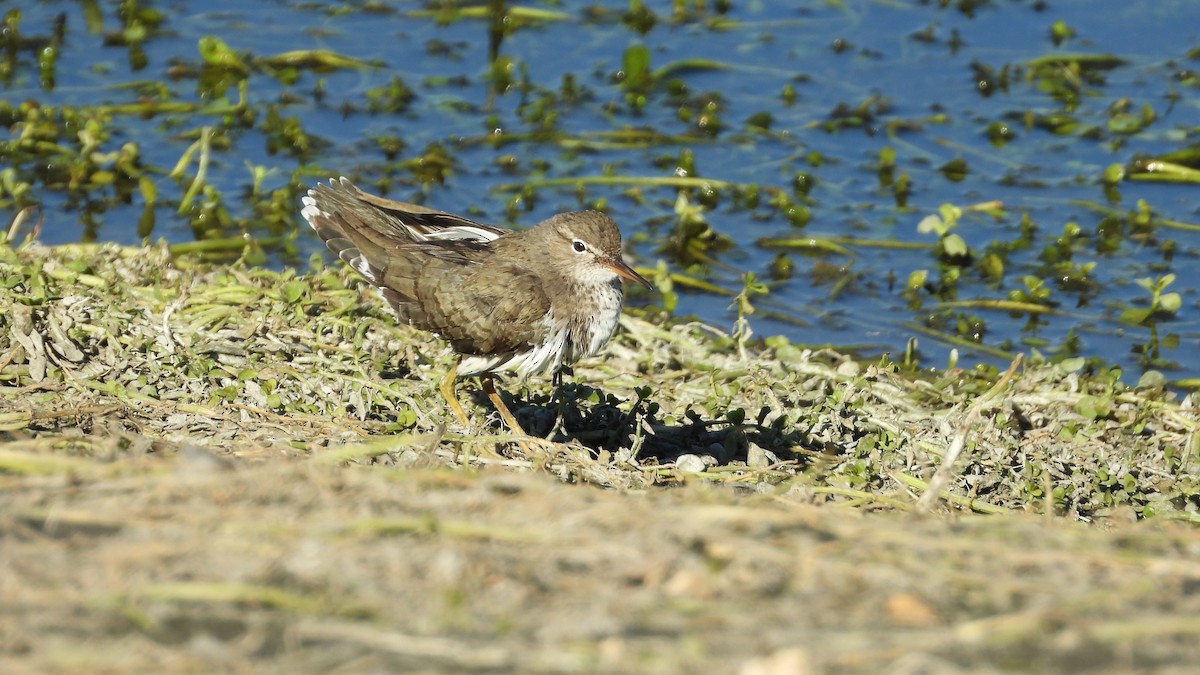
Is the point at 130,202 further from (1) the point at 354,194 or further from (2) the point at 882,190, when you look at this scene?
(2) the point at 882,190

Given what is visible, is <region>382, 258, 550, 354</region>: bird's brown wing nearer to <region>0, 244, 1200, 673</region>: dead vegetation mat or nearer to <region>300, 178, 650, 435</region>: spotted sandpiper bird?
<region>300, 178, 650, 435</region>: spotted sandpiper bird

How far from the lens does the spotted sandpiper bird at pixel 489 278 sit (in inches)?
263

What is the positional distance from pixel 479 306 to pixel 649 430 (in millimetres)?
922

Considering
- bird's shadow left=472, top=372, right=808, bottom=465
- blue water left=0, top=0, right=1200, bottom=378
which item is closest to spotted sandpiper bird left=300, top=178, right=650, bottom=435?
bird's shadow left=472, top=372, right=808, bottom=465

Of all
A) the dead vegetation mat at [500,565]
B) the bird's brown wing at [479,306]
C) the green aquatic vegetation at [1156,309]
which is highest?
the dead vegetation mat at [500,565]

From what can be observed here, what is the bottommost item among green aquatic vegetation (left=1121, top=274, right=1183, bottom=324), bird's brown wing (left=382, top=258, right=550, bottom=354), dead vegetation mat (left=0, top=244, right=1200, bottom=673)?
green aquatic vegetation (left=1121, top=274, right=1183, bottom=324)

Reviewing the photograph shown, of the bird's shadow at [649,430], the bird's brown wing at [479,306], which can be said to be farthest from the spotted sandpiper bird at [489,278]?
the bird's shadow at [649,430]

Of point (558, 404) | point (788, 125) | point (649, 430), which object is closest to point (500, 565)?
point (649, 430)

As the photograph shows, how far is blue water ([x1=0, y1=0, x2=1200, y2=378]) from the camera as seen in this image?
958cm

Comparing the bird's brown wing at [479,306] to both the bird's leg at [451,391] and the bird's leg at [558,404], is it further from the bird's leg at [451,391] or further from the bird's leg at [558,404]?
the bird's leg at [558,404]

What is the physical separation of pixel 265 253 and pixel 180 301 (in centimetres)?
275

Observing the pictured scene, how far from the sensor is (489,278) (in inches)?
268

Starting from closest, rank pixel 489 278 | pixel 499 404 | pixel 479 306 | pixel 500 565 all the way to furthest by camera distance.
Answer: pixel 500 565 < pixel 479 306 < pixel 489 278 < pixel 499 404

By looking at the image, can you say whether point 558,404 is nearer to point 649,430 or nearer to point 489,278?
point 649,430
